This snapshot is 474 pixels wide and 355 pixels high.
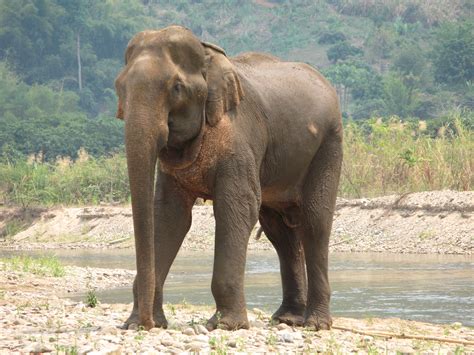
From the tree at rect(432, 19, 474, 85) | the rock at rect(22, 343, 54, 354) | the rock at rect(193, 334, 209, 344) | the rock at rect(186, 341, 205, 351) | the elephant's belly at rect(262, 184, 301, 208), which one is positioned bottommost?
the tree at rect(432, 19, 474, 85)

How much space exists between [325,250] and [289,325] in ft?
2.60

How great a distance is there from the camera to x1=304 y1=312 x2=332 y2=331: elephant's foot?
38.6ft

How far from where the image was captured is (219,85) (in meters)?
10.5

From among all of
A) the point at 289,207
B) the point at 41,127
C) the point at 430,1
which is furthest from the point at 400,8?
the point at 289,207

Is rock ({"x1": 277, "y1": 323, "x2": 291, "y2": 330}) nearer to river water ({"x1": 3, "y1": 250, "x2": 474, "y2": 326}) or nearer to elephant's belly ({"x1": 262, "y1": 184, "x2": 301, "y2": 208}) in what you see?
elephant's belly ({"x1": 262, "y1": 184, "x2": 301, "y2": 208})

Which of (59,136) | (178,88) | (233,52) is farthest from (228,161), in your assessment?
(233,52)

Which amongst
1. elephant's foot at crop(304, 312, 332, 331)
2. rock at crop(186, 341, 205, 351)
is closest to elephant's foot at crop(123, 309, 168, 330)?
rock at crop(186, 341, 205, 351)

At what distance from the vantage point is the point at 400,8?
91.8 m

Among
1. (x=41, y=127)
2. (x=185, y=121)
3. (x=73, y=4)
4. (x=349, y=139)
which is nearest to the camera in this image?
(x=185, y=121)

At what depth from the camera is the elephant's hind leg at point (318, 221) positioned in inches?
470

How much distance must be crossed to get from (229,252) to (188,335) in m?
0.85

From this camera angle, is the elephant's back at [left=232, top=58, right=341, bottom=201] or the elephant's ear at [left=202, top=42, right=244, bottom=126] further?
the elephant's back at [left=232, top=58, right=341, bottom=201]

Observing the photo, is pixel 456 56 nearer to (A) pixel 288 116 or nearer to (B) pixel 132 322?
(A) pixel 288 116

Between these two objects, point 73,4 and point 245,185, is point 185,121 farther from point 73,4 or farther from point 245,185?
point 73,4
